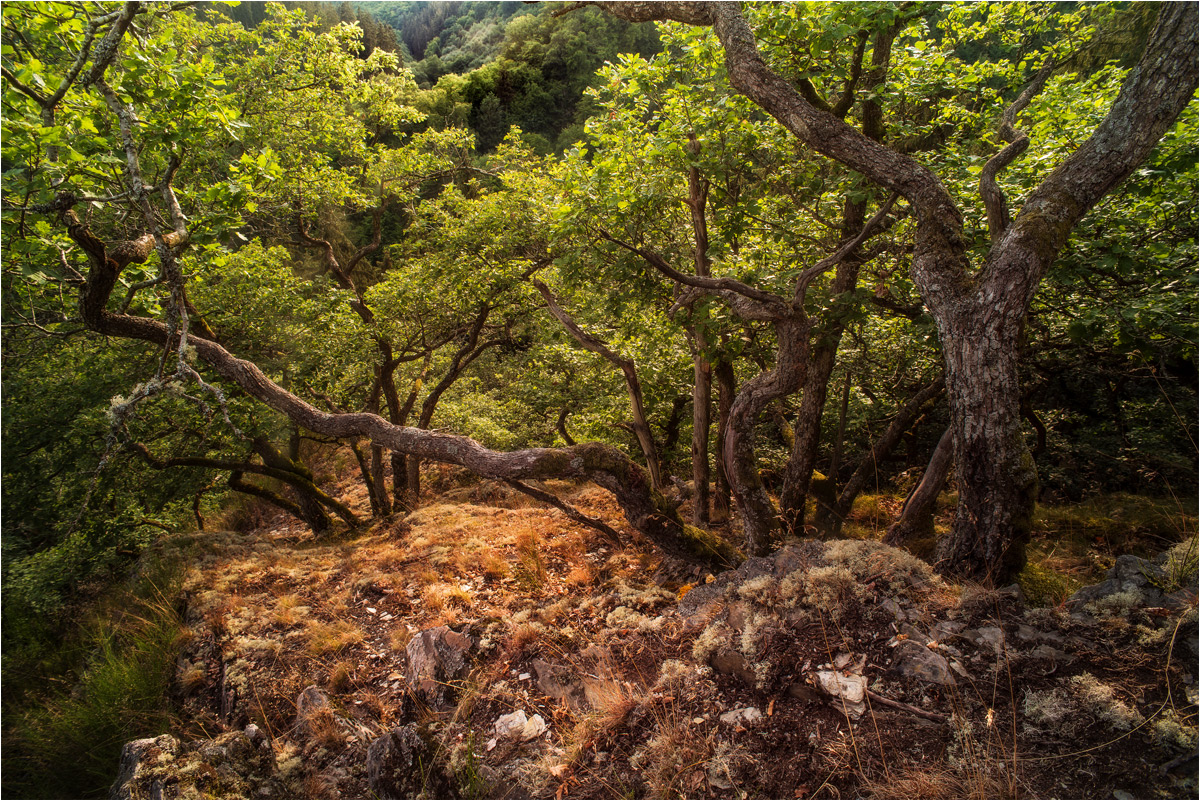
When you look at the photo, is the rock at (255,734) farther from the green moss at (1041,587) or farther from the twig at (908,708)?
the green moss at (1041,587)

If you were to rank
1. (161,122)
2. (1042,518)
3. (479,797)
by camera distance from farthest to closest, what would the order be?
1. (1042,518)
2. (161,122)
3. (479,797)

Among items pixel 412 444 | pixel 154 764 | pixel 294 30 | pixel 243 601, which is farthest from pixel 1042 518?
pixel 294 30

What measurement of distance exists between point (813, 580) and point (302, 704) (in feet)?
12.7

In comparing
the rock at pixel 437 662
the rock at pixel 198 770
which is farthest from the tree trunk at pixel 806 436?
the rock at pixel 198 770

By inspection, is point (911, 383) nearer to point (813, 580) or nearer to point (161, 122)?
point (813, 580)

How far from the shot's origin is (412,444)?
15.0 ft

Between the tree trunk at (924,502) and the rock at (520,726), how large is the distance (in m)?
3.13

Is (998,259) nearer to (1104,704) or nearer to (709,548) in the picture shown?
(1104,704)

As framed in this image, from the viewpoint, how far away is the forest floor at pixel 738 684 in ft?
7.84

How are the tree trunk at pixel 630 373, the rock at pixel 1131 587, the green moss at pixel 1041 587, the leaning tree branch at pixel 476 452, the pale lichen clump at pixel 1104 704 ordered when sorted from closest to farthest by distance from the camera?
the pale lichen clump at pixel 1104 704 < the rock at pixel 1131 587 < the green moss at pixel 1041 587 < the leaning tree branch at pixel 476 452 < the tree trunk at pixel 630 373

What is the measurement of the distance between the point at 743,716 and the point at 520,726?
150cm

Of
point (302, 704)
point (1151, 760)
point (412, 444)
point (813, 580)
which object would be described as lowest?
point (302, 704)

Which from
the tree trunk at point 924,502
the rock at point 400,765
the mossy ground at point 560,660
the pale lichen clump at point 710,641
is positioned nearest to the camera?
the mossy ground at point 560,660

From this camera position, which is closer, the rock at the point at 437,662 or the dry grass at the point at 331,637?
the rock at the point at 437,662
